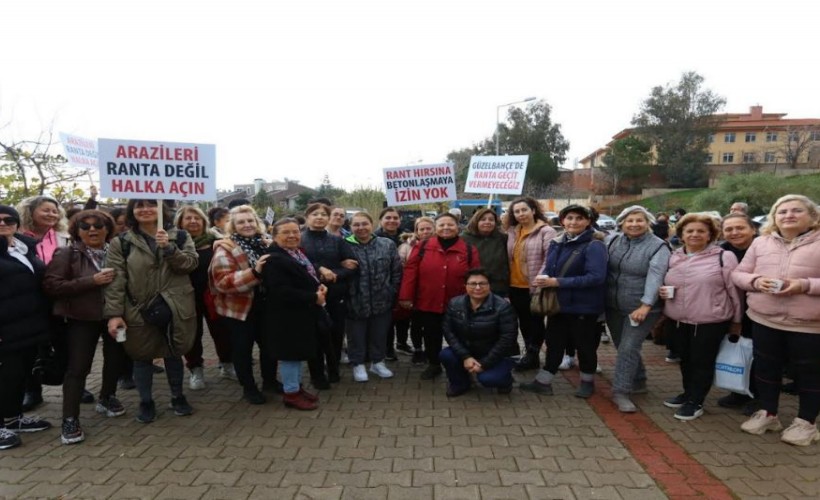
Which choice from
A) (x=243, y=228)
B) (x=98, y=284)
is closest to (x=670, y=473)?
(x=243, y=228)

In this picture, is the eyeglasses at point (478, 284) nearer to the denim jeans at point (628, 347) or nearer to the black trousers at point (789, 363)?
the denim jeans at point (628, 347)

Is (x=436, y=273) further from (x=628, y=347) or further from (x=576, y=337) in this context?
(x=628, y=347)

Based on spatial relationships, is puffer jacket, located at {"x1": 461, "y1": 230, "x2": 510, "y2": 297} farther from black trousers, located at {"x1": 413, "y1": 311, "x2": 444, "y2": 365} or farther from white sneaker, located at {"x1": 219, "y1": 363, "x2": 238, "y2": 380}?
white sneaker, located at {"x1": 219, "y1": 363, "x2": 238, "y2": 380}

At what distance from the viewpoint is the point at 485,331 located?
182 inches

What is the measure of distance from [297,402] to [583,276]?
288cm

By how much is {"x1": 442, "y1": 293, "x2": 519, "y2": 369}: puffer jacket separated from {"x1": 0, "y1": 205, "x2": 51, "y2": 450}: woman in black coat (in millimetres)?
3455

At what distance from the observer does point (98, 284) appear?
379 centimetres

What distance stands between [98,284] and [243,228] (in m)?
1.27

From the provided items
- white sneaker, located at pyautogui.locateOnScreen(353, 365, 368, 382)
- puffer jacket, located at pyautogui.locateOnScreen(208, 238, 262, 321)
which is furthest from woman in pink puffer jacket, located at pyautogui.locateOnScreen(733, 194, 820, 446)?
puffer jacket, located at pyautogui.locateOnScreen(208, 238, 262, 321)

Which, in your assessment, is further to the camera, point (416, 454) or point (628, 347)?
point (628, 347)

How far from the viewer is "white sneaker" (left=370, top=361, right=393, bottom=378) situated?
17.4ft

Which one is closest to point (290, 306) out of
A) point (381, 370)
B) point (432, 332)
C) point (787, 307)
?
point (381, 370)

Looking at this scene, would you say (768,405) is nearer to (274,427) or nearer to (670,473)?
(670,473)

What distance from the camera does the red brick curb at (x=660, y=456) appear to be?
3.10 m
